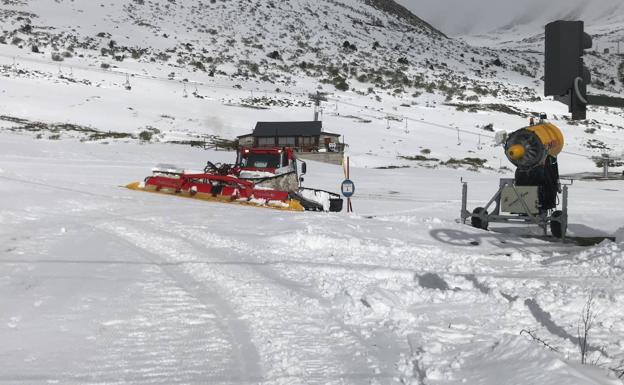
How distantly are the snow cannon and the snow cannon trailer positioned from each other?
4902 mm

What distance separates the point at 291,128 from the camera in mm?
42594

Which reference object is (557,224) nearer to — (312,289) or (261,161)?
(312,289)

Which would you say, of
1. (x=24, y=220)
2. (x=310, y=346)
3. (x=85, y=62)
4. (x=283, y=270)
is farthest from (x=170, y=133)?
(x=310, y=346)

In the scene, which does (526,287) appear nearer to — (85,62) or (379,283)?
(379,283)

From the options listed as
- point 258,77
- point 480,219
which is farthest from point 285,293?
point 258,77

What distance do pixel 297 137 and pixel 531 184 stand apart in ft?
101

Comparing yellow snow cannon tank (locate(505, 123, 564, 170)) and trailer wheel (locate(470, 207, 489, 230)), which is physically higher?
yellow snow cannon tank (locate(505, 123, 564, 170))

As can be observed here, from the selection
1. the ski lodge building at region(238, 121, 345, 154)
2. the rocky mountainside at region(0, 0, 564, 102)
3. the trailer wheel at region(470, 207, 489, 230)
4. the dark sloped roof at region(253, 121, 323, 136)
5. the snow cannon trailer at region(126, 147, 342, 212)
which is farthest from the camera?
the rocky mountainside at region(0, 0, 564, 102)

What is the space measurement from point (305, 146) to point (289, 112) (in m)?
10.3

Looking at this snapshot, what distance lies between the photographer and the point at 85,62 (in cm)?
5616

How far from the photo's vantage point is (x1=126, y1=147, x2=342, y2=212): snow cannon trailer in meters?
14.7

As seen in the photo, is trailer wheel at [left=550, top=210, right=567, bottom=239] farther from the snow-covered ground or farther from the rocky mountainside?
the rocky mountainside

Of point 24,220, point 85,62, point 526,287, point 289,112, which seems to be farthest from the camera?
point 85,62

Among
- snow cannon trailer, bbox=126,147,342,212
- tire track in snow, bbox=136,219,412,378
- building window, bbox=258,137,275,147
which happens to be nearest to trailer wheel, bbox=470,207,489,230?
snow cannon trailer, bbox=126,147,342,212
